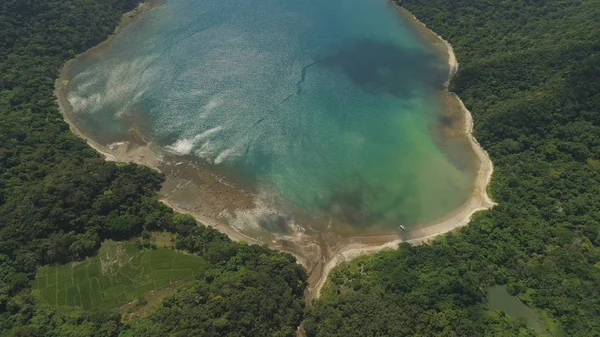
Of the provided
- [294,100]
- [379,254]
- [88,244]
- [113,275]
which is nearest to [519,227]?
[379,254]

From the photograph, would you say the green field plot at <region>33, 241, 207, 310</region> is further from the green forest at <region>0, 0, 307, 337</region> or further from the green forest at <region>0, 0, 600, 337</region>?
the green forest at <region>0, 0, 600, 337</region>

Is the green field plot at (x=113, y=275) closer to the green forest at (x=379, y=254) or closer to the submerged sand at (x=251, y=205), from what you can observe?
the green forest at (x=379, y=254)

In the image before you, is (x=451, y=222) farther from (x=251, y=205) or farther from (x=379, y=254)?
(x=251, y=205)

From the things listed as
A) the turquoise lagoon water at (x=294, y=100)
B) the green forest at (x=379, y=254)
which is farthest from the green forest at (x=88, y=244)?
the turquoise lagoon water at (x=294, y=100)

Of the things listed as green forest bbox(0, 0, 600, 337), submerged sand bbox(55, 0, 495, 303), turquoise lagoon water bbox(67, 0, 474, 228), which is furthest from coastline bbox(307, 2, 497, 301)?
turquoise lagoon water bbox(67, 0, 474, 228)

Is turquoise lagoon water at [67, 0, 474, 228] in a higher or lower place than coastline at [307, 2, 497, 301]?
higher
